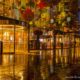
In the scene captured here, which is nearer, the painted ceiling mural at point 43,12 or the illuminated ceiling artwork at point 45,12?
the painted ceiling mural at point 43,12

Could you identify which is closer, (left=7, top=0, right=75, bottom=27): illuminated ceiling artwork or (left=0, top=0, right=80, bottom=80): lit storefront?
(left=0, top=0, right=80, bottom=80): lit storefront

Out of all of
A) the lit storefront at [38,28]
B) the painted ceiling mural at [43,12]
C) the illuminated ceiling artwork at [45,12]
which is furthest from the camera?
the illuminated ceiling artwork at [45,12]

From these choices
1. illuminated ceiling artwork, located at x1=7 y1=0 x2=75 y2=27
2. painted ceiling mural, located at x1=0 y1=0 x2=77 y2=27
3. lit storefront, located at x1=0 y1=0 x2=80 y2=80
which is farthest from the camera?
illuminated ceiling artwork, located at x1=7 y1=0 x2=75 y2=27

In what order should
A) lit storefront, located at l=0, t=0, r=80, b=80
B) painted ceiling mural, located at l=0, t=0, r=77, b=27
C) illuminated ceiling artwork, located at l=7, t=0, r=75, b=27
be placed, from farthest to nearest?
illuminated ceiling artwork, located at l=7, t=0, r=75, b=27
painted ceiling mural, located at l=0, t=0, r=77, b=27
lit storefront, located at l=0, t=0, r=80, b=80

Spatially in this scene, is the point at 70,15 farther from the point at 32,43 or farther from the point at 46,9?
the point at 32,43

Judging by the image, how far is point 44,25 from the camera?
3528 centimetres

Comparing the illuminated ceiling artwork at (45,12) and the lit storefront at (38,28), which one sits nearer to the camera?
the lit storefront at (38,28)

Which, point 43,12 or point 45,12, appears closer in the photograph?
point 43,12

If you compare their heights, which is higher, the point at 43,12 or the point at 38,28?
the point at 43,12

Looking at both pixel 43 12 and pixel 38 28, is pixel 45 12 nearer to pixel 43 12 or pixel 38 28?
pixel 43 12

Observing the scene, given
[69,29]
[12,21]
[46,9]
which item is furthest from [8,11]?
[69,29]

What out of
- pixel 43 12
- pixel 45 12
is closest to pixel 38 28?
pixel 43 12

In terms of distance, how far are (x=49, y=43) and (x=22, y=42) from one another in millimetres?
3525

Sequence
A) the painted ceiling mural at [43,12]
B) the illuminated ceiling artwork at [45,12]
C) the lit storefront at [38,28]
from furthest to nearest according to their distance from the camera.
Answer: the illuminated ceiling artwork at [45,12] < the painted ceiling mural at [43,12] < the lit storefront at [38,28]
